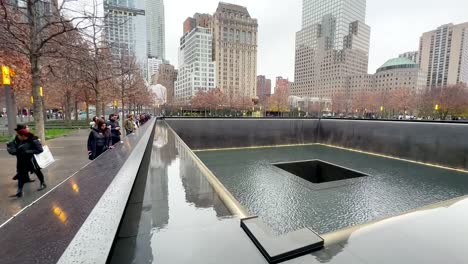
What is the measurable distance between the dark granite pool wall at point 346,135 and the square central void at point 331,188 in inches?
39.4

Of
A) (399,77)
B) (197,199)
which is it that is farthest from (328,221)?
(399,77)

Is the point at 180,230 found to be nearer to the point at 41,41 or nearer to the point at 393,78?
the point at 41,41

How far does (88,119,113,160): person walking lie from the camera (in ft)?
21.2

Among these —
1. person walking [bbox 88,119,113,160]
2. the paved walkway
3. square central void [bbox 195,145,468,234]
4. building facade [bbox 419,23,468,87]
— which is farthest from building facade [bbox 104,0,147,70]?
building facade [bbox 419,23,468,87]

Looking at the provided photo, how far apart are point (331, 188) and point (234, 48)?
101m

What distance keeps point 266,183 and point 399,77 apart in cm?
8851

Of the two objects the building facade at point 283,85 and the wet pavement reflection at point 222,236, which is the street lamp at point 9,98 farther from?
the building facade at point 283,85

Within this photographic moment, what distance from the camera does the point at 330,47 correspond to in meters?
111

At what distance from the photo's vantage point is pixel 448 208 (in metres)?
2.54

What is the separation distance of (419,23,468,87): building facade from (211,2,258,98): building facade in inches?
2712

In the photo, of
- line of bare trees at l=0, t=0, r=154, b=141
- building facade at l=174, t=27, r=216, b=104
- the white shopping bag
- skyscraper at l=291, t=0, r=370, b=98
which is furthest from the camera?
skyscraper at l=291, t=0, r=370, b=98

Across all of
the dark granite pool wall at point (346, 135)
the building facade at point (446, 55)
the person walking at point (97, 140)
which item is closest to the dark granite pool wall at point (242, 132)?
the dark granite pool wall at point (346, 135)

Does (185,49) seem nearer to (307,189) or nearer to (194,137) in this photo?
(194,137)

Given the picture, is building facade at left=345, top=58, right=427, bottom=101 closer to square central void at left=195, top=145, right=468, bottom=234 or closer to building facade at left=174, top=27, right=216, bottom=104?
building facade at left=174, top=27, right=216, bottom=104
